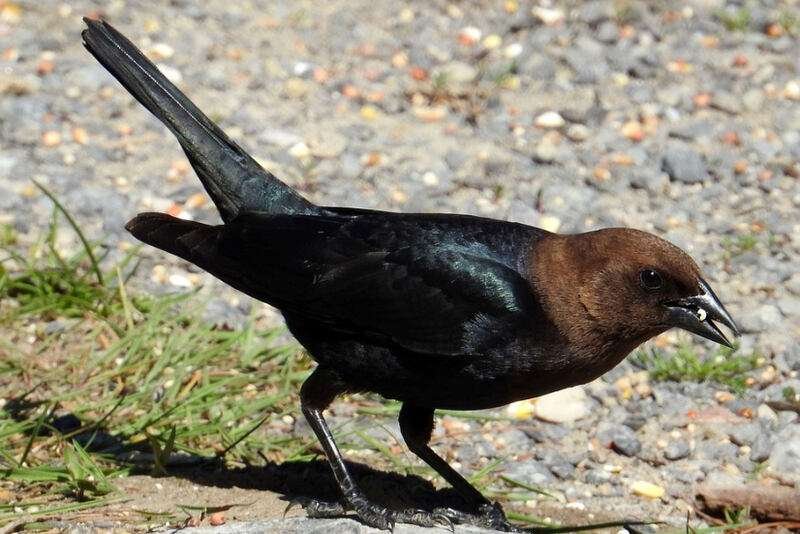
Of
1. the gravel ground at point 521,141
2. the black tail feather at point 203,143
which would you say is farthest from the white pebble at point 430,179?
the black tail feather at point 203,143

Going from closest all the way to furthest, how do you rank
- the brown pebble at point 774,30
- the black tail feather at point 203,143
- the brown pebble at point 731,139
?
the black tail feather at point 203,143, the brown pebble at point 731,139, the brown pebble at point 774,30

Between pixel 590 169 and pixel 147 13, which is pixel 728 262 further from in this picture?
pixel 147 13

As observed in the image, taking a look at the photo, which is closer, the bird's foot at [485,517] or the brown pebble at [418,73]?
the bird's foot at [485,517]

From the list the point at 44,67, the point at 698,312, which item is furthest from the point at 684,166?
the point at 44,67

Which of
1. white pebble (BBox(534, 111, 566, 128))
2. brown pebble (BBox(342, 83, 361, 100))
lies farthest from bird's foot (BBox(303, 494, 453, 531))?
brown pebble (BBox(342, 83, 361, 100))

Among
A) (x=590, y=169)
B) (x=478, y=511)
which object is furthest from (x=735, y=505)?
(x=590, y=169)

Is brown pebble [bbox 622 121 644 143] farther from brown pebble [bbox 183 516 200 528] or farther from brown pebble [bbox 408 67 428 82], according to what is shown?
brown pebble [bbox 183 516 200 528]

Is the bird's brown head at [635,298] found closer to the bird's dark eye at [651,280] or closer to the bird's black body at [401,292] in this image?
the bird's dark eye at [651,280]

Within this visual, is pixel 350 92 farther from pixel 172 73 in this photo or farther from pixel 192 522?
pixel 192 522
